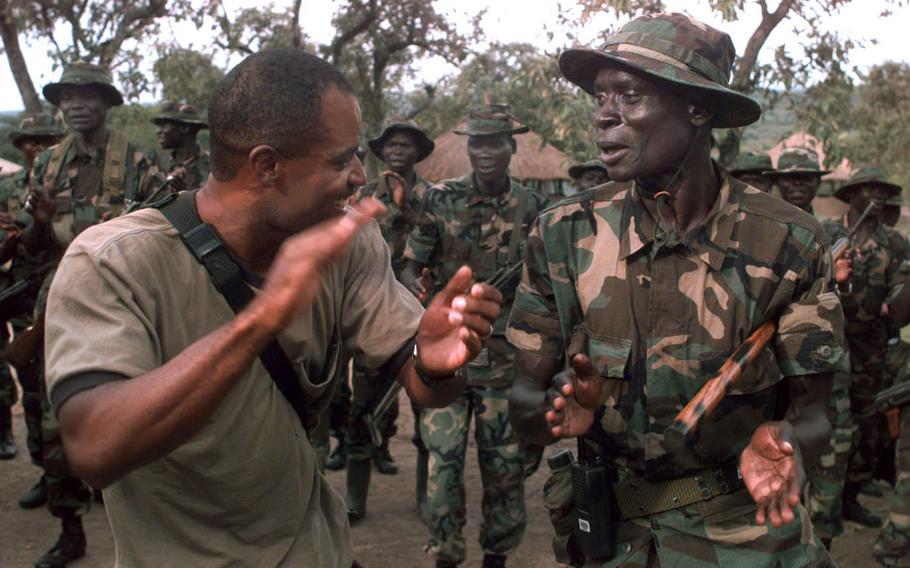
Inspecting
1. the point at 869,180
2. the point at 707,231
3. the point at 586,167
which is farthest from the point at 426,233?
the point at 707,231

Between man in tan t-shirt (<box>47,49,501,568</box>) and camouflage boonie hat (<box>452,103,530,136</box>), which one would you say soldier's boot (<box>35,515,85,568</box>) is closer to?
camouflage boonie hat (<box>452,103,530,136</box>)

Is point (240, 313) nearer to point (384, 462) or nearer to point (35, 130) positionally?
point (384, 462)

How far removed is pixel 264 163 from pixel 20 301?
5.26 m

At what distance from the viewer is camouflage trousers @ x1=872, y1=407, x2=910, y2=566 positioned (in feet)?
16.7

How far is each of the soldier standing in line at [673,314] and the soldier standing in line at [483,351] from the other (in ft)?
7.34

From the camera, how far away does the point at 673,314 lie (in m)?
3.07

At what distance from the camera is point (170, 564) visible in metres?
2.48

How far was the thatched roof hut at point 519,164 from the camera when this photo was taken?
30.7 m

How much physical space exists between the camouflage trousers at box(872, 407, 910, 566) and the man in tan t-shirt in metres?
3.42


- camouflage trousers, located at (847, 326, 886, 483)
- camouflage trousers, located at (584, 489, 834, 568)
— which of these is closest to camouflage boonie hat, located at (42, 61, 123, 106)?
camouflage trousers, located at (584, 489, 834, 568)

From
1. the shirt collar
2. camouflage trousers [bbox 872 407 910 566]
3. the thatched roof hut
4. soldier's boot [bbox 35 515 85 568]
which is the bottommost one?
the thatched roof hut

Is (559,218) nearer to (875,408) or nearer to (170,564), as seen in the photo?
(170,564)

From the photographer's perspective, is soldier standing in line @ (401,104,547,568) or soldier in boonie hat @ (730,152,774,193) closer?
soldier standing in line @ (401,104,547,568)

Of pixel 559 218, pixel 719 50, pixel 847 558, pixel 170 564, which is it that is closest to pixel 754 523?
pixel 559 218
